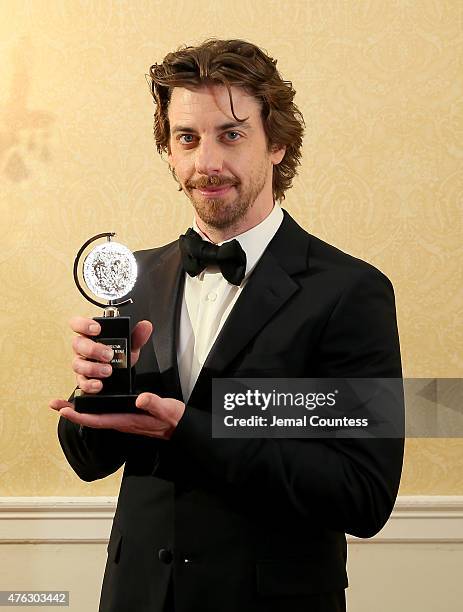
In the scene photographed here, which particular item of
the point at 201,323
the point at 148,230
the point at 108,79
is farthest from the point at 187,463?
the point at 108,79

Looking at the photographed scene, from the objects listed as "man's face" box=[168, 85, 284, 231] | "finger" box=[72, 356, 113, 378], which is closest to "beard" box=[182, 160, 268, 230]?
"man's face" box=[168, 85, 284, 231]

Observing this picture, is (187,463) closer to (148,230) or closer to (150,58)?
(148,230)

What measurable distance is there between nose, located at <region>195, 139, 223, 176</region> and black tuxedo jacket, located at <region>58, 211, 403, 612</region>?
0.71ft

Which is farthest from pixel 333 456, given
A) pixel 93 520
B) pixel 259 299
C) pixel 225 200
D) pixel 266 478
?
pixel 93 520

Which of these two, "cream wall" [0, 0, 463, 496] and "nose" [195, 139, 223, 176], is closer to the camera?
"nose" [195, 139, 223, 176]

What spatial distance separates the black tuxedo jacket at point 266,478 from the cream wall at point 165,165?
0.90 metres

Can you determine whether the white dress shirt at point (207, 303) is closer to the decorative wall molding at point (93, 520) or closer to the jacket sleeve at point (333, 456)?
the jacket sleeve at point (333, 456)

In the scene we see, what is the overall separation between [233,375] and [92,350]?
0.82 ft

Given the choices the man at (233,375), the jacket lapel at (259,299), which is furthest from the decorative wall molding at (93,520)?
the jacket lapel at (259,299)

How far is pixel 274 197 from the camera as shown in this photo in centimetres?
178

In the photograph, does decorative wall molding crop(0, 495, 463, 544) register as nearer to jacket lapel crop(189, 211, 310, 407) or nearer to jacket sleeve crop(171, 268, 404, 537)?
jacket sleeve crop(171, 268, 404, 537)

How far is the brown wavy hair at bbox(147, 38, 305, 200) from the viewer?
1566 mm

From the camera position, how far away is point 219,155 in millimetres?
1576

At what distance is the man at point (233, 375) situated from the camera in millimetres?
1406
